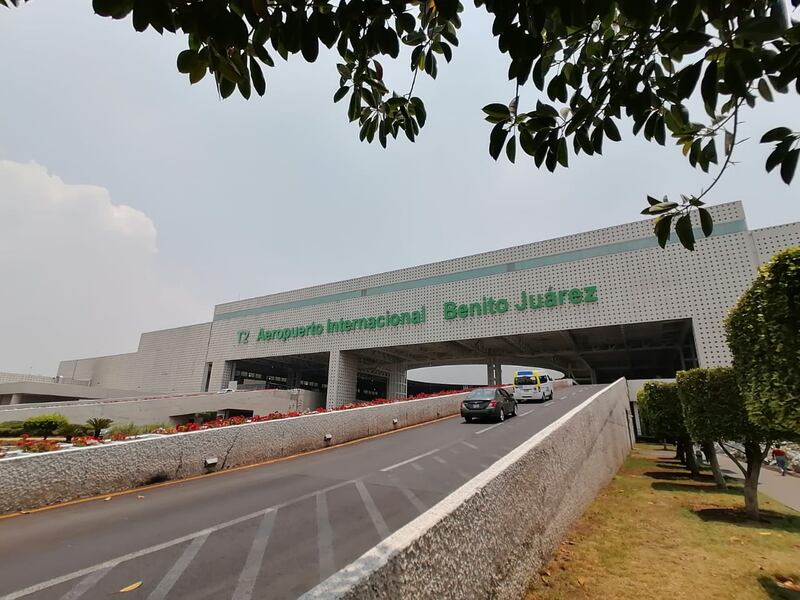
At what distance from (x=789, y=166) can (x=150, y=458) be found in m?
10.2

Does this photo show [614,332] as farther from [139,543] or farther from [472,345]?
[139,543]

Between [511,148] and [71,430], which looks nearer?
[511,148]

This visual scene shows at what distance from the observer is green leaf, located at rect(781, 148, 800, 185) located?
1.78 m

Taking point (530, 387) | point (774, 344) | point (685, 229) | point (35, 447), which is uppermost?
point (685, 229)

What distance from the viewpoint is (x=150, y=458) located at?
26.0 feet

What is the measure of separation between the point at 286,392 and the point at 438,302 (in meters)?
17.2

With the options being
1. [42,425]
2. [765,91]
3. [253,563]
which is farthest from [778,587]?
[42,425]

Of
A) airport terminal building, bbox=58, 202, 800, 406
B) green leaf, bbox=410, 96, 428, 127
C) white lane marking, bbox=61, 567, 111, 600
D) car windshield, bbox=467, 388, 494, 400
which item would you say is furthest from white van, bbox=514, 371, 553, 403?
green leaf, bbox=410, 96, 428, 127

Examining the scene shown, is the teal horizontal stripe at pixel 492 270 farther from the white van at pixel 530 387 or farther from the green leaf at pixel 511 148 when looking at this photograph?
the green leaf at pixel 511 148

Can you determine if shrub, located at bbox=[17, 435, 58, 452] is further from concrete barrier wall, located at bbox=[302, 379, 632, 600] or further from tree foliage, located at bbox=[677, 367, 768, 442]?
tree foliage, located at bbox=[677, 367, 768, 442]

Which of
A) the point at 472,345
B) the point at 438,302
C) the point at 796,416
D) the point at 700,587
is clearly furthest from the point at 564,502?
the point at 472,345

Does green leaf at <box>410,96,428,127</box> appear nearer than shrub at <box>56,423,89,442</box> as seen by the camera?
Yes

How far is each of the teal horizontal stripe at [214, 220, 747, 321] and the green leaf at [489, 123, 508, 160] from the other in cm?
2733

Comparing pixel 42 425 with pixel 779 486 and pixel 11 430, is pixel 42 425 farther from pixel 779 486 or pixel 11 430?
pixel 779 486
